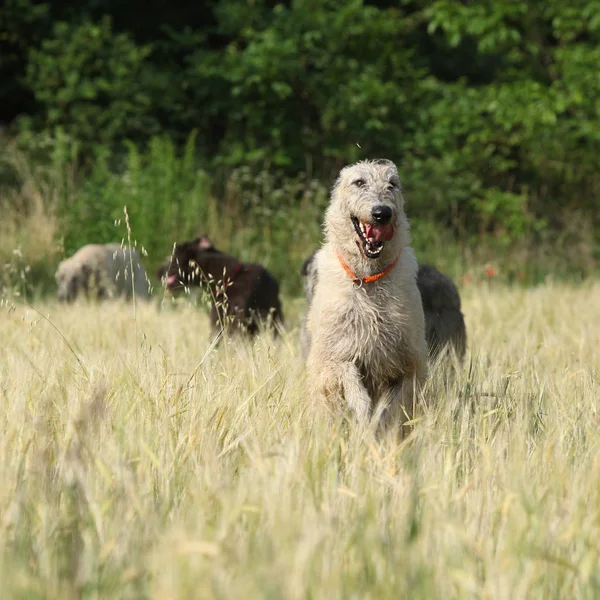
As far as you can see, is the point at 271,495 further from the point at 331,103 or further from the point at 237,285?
the point at 331,103

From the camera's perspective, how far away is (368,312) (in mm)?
4289

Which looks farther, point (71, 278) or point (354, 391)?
point (71, 278)

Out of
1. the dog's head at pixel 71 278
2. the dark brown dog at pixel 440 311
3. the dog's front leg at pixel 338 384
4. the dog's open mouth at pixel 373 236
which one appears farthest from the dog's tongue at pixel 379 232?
the dog's head at pixel 71 278

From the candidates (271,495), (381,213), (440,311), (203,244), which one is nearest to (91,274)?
(203,244)

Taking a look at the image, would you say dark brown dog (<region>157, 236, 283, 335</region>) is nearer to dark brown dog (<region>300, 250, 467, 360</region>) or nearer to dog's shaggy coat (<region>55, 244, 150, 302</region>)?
dark brown dog (<region>300, 250, 467, 360</region>)

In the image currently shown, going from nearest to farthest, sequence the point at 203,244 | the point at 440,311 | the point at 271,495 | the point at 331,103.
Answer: the point at 271,495 < the point at 440,311 < the point at 203,244 < the point at 331,103

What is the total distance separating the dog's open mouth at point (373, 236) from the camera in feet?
14.0

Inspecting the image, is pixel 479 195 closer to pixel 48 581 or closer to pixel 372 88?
pixel 372 88

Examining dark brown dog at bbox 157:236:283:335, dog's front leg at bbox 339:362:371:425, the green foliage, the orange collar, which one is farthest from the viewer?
the green foliage

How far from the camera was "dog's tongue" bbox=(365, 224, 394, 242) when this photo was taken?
426 cm

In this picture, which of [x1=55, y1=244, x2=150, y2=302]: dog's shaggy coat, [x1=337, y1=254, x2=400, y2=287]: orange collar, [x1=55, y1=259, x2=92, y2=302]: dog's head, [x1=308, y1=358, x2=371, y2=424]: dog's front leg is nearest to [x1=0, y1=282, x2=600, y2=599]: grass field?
[x1=308, y1=358, x2=371, y2=424]: dog's front leg

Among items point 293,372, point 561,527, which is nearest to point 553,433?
point 561,527

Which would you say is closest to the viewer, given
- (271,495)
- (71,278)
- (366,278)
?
(271,495)

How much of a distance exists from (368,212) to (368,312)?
0.49 meters
